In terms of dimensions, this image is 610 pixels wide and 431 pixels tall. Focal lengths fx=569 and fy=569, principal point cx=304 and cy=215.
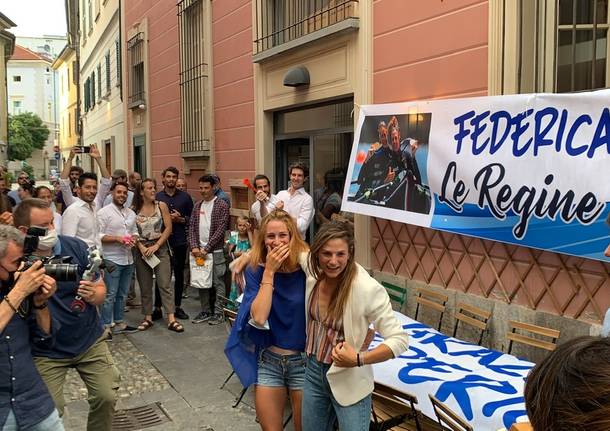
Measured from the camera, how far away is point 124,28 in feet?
48.4

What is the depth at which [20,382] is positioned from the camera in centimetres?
257

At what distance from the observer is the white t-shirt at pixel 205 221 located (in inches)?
280

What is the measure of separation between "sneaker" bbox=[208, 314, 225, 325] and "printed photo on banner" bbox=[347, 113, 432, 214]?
2.38 m

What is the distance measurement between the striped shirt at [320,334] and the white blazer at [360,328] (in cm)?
5

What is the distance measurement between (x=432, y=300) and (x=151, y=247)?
3.37 m

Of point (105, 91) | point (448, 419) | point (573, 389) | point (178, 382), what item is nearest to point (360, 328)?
point (448, 419)

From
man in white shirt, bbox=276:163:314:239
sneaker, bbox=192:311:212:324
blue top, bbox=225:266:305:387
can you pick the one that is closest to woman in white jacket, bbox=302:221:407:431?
blue top, bbox=225:266:305:387

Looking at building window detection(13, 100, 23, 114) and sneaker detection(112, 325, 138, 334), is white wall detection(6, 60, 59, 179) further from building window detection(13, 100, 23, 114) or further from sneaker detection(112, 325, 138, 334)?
sneaker detection(112, 325, 138, 334)

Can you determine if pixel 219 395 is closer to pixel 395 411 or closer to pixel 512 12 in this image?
pixel 395 411

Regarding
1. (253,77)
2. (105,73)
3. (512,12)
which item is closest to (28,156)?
(105,73)

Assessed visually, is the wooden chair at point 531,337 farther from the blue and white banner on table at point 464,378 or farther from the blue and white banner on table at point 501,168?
the blue and white banner on table at point 501,168

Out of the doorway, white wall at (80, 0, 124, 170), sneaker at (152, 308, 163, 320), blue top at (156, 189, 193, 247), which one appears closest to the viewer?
the doorway

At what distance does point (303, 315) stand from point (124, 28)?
45.0 feet

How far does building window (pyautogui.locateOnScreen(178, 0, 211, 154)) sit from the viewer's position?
10.1 m
